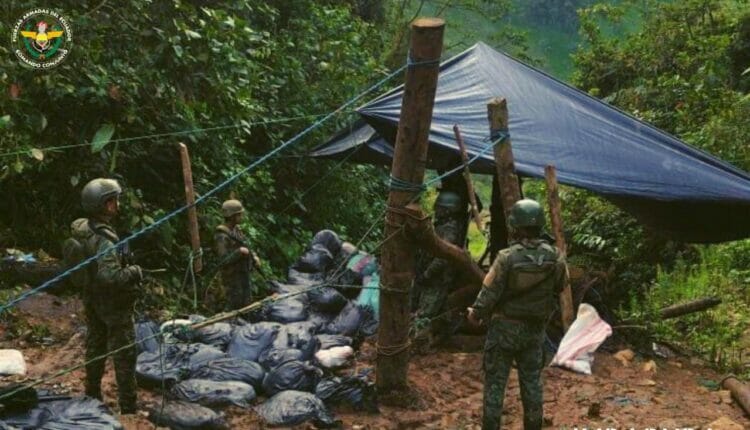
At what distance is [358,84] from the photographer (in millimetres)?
11516

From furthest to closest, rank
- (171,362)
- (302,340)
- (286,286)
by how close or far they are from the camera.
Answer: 1. (286,286)
2. (302,340)
3. (171,362)

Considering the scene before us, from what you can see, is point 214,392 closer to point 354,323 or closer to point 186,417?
point 186,417

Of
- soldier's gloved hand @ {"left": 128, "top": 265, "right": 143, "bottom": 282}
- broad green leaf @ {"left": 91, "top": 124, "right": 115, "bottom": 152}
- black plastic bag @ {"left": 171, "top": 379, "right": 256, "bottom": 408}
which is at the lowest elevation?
black plastic bag @ {"left": 171, "top": 379, "right": 256, "bottom": 408}

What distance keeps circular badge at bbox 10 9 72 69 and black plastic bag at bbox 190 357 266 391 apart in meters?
3.31

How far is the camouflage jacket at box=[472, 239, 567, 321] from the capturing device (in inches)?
167

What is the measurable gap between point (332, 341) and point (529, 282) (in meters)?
2.14

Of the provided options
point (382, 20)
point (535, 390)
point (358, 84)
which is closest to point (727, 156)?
point (358, 84)

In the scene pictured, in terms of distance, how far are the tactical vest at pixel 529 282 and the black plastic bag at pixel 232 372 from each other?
1771 millimetres

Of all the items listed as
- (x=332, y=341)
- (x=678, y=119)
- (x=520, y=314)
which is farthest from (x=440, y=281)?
(x=678, y=119)

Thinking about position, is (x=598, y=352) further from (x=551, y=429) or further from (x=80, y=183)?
(x=80, y=183)

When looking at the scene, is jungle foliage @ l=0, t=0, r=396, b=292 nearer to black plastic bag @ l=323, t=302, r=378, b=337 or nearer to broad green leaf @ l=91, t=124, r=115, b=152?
broad green leaf @ l=91, t=124, r=115, b=152

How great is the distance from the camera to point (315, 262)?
7547 millimetres

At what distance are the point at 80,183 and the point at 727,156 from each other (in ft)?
25.4

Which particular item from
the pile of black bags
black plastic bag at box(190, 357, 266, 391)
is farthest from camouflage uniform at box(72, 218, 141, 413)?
black plastic bag at box(190, 357, 266, 391)
